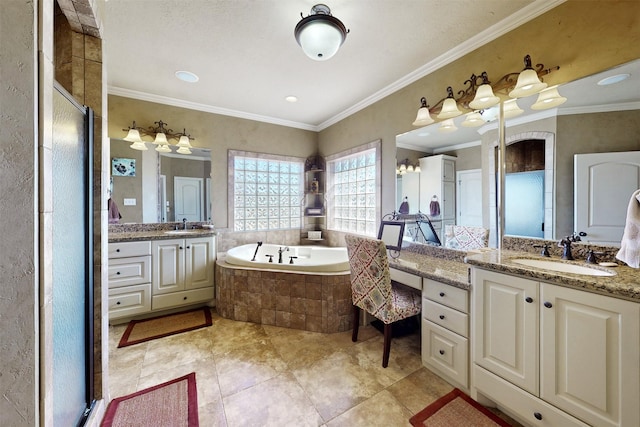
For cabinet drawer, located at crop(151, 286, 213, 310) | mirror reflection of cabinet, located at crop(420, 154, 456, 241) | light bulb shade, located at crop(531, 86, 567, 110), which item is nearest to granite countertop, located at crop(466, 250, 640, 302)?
mirror reflection of cabinet, located at crop(420, 154, 456, 241)

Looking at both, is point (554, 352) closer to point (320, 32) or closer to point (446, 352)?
point (446, 352)

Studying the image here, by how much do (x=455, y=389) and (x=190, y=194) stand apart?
3.41 m

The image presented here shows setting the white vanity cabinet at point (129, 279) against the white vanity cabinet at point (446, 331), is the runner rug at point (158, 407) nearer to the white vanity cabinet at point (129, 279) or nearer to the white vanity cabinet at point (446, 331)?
the white vanity cabinet at point (129, 279)

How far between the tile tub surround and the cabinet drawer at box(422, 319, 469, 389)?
2.57 feet

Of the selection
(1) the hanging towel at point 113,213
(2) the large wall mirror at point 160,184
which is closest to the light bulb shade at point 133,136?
(2) the large wall mirror at point 160,184

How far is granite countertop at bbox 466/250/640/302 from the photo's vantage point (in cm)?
102

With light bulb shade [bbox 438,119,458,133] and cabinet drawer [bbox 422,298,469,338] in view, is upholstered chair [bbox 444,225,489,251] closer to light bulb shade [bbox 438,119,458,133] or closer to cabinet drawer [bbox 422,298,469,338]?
cabinet drawer [bbox 422,298,469,338]

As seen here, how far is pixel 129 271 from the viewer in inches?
100

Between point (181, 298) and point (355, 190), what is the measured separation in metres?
2.54

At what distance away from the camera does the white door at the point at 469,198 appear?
204 centimetres

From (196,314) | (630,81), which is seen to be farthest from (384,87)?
(196,314)

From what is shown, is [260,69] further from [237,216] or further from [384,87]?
[237,216]

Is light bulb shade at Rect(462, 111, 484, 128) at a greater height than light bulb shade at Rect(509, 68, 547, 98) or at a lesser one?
lesser

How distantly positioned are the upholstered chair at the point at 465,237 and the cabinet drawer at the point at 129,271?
9.96ft
